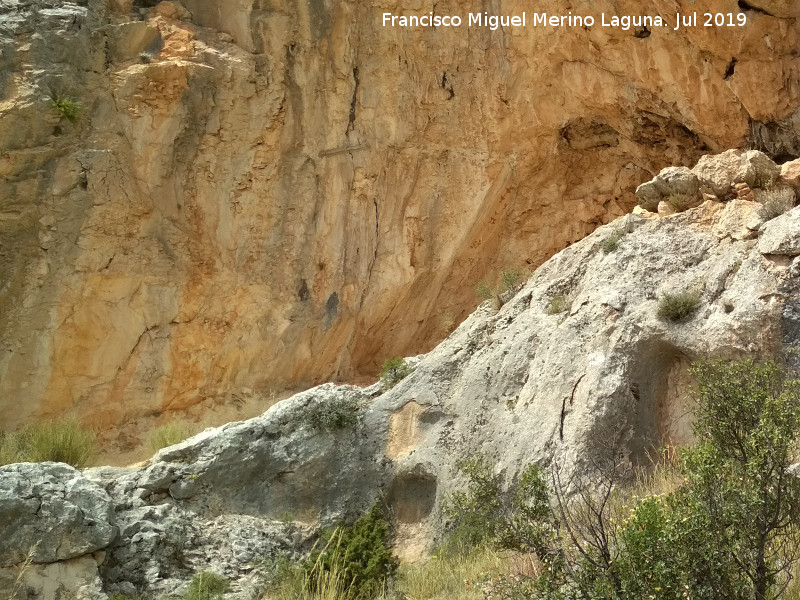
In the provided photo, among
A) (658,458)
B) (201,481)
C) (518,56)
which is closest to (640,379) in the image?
(658,458)

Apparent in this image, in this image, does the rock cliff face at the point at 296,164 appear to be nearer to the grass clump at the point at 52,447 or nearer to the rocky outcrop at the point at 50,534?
the grass clump at the point at 52,447

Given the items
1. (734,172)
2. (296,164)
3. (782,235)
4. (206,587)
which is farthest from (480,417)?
(296,164)

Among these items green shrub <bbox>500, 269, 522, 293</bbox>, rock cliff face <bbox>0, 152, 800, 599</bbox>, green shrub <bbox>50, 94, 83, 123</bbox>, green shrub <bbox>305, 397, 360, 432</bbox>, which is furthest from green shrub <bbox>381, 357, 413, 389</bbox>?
green shrub <bbox>50, 94, 83, 123</bbox>

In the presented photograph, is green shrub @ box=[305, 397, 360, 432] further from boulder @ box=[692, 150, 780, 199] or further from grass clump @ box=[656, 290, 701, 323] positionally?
boulder @ box=[692, 150, 780, 199]

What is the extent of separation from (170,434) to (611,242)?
6096 millimetres

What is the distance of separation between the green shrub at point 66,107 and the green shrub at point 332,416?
21.7 feet

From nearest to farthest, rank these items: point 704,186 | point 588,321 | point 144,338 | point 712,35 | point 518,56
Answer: point 588,321, point 704,186, point 712,35, point 144,338, point 518,56

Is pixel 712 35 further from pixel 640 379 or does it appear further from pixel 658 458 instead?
pixel 658 458

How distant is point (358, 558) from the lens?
24.7ft

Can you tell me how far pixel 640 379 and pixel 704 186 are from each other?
2.64 m

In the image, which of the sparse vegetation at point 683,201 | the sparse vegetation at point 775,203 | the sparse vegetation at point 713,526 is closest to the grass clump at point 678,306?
the sparse vegetation at point 775,203

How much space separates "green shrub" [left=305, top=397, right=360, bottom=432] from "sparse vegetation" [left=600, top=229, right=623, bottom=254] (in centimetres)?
328

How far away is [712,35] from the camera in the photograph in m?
11.6

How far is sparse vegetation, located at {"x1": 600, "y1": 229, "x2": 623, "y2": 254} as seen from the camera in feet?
29.8
